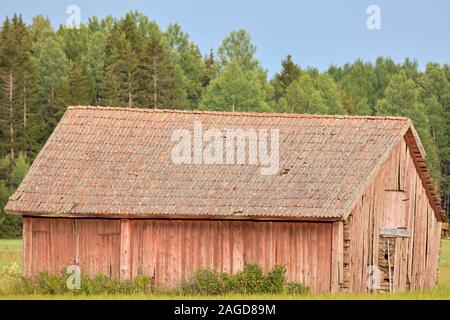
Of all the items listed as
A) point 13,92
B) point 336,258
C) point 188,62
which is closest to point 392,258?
point 336,258

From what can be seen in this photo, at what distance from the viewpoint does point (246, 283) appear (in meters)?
33.3

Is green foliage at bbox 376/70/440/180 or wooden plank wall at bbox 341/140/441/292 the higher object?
green foliage at bbox 376/70/440/180

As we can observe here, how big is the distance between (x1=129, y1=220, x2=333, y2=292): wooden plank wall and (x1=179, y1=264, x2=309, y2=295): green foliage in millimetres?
388

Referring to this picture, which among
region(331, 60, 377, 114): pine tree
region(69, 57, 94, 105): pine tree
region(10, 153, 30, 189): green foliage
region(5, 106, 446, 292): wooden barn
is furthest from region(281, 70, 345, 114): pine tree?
region(5, 106, 446, 292): wooden barn

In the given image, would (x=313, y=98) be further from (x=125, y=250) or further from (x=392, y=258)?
(x=125, y=250)

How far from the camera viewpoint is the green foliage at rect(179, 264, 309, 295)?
33.2m

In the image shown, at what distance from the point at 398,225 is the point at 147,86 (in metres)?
71.4

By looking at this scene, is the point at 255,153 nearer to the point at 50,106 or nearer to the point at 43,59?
the point at 50,106

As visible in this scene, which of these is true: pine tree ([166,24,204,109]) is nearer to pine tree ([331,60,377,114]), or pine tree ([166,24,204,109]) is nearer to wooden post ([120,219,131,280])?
pine tree ([331,60,377,114])

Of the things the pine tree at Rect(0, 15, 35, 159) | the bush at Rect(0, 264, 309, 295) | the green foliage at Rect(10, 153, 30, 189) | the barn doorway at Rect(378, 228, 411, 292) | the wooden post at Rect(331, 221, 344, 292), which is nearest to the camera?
the bush at Rect(0, 264, 309, 295)

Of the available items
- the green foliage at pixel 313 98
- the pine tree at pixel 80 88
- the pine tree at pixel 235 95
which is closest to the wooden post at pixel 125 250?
the pine tree at pixel 80 88
